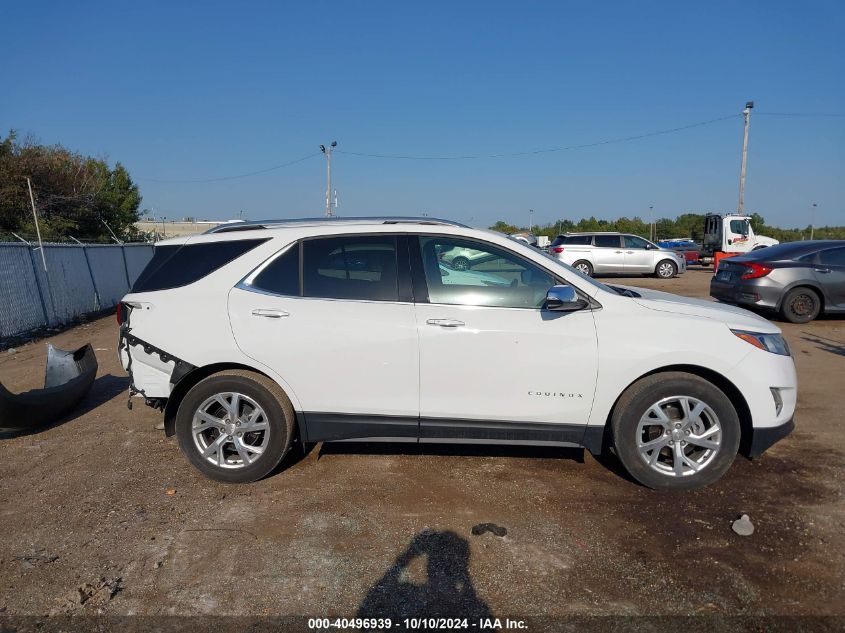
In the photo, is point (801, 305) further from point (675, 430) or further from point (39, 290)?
point (39, 290)

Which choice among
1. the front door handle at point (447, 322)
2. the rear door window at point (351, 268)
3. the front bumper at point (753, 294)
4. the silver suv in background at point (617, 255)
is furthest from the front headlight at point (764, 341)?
the silver suv in background at point (617, 255)

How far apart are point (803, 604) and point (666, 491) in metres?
1.17

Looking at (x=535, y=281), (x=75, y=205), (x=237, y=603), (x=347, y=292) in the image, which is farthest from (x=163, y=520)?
(x=75, y=205)

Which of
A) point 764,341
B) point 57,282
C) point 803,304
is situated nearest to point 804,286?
point 803,304

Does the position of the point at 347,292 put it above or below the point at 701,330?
above

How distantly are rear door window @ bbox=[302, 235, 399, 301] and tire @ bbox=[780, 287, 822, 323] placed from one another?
29.4ft

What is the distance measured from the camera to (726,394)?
396 centimetres

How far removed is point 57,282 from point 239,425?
9.92 metres

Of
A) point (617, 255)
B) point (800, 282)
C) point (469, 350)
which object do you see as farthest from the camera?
point (617, 255)

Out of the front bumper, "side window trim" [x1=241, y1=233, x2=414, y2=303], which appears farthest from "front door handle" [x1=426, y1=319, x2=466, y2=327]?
the front bumper

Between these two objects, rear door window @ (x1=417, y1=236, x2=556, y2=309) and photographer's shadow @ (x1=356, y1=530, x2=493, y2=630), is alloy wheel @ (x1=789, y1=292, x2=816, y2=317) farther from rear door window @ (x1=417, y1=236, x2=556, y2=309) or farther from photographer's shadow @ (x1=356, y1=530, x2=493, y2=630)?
photographer's shadow @ (x1=356, y1=530, x2=493, y2=630)

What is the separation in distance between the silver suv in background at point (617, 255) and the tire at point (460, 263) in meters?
17.6

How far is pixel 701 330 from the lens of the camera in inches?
151

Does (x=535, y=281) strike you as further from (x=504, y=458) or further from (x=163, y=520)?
(x=163, y=520)
